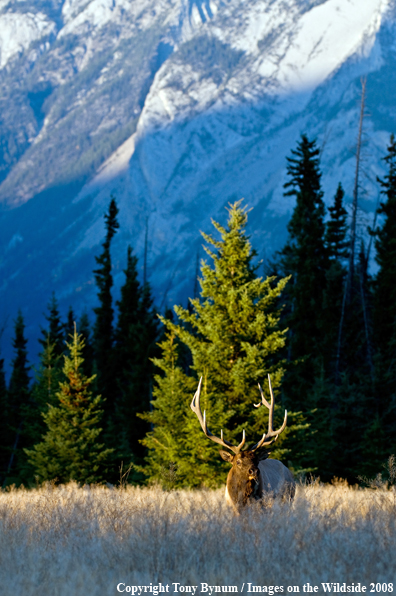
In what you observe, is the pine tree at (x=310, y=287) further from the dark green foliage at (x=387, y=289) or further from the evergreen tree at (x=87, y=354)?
the evergreen tree at (x=87, y=354)

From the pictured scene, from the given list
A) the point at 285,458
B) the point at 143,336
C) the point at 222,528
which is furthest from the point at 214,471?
the point at 143,336

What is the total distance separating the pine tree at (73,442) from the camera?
2281cm

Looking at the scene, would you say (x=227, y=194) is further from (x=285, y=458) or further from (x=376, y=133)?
(x=285, y=458)

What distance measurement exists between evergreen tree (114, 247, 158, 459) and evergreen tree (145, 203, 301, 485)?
18.3 meters

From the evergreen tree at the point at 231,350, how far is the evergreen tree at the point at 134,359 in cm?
1832

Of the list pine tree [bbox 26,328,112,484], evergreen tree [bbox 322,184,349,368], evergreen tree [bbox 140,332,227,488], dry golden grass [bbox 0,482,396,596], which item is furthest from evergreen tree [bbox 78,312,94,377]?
dry golden grass [bbox 0,482,396,596]

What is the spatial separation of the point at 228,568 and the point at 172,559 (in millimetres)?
680

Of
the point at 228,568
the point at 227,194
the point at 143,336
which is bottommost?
the point at 228,568

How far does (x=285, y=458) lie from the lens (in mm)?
17797

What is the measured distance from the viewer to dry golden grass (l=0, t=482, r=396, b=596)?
5836mm

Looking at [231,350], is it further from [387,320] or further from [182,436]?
[387,320]

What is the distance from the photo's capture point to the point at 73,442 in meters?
23.1

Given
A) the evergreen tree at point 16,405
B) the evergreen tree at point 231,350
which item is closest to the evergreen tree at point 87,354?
the evergreen tree at point 16,405

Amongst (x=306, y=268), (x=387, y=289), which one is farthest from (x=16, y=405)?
(x=387, y=289)
